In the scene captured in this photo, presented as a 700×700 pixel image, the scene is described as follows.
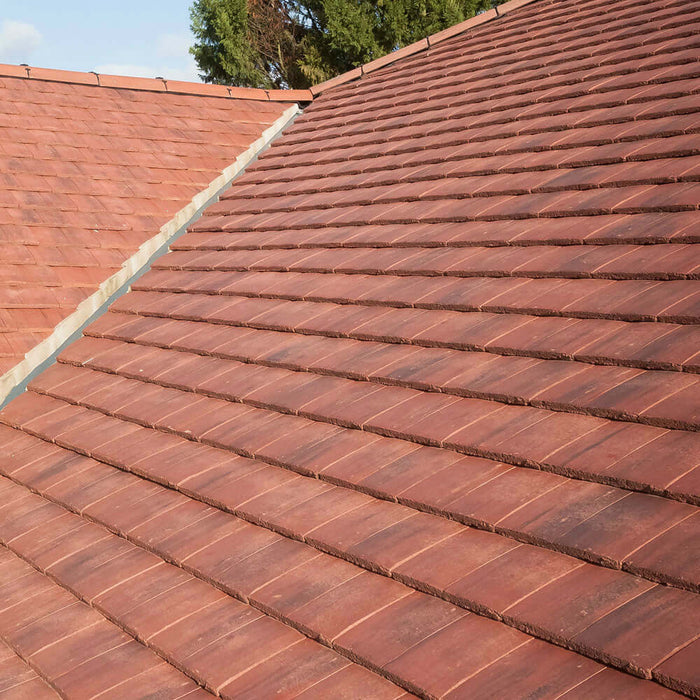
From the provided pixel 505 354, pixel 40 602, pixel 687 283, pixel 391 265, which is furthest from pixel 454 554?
pixel 391 265

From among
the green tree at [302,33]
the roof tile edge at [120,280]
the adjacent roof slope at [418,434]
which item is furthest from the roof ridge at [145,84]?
the green tree at [302,33]

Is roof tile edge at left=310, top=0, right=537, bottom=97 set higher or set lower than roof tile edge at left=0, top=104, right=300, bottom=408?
higher

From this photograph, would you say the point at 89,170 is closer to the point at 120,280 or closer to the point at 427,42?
the point at 120,280

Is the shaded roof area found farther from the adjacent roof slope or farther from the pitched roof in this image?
the adjacent roof slope

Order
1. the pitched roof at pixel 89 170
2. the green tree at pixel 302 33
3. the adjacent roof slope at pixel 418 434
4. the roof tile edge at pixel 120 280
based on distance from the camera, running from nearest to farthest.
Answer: the adjacent roof slope at pixel 418 434 → the roof tile edge at pixel 120 280 → the pitched roof at pixel 89 170 → the green tree at pixel 302 33

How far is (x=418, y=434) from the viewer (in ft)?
8.48

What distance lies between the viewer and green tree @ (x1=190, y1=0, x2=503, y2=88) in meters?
23.5

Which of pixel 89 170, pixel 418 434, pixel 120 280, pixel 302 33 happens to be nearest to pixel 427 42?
pixel 89 170

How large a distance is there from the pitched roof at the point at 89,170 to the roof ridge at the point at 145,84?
0.01 meters

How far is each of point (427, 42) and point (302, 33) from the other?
2096 centimetres

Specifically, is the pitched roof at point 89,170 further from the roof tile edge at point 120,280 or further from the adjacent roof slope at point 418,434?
the adjacent roof slope at point 418,434

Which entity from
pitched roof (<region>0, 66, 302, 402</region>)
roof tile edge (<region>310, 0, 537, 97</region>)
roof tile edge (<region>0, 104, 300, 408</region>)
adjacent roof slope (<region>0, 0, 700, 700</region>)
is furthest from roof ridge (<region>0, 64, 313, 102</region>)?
adjacent roof slope (<region>0, 0, 700, 700</region>)

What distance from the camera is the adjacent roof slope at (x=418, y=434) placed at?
1.82 meters

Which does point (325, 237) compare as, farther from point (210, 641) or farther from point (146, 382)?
point (210, 641)
